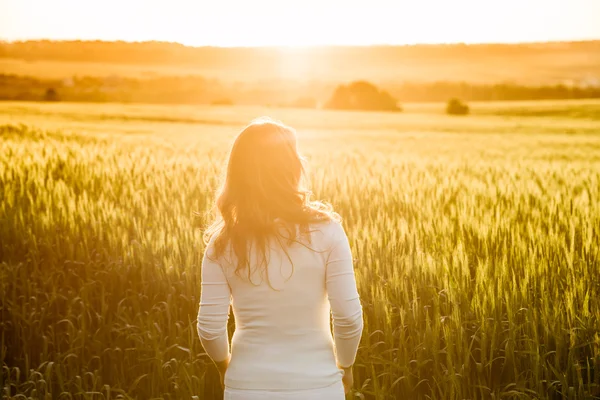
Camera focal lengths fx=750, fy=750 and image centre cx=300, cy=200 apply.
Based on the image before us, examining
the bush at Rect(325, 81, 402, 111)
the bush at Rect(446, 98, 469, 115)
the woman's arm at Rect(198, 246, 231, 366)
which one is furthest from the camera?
the bush at Rect(325, 81, 402, 111)

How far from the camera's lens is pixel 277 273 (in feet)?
8.01

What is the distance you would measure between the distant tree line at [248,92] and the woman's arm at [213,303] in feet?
121

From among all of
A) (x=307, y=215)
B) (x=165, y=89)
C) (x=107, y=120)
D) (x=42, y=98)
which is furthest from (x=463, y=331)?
(x=165, y=89)

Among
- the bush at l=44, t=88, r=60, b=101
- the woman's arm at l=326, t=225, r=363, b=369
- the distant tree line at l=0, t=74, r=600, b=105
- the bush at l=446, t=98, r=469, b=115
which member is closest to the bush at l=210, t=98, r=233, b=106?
the distant tree line at l=0, t=74, r=600, b=105

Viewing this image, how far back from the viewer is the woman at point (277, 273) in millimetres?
2418

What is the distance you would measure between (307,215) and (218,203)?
1.08ft

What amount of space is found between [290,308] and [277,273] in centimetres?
13

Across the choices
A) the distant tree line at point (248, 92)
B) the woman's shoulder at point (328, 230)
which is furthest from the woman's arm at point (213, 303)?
the distant tree line at point (248, 92)

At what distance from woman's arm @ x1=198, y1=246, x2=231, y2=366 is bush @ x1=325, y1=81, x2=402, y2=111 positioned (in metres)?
47.0

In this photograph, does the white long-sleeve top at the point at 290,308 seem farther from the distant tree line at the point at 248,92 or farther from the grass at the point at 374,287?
the distant tree line at the point at 248,92

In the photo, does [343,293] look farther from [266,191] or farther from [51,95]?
[51,95]

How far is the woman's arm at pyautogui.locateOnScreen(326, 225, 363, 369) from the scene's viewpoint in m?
2.42

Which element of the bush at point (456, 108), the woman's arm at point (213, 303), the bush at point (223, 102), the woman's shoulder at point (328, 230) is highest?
the woman's shoulder at point (328, 230)

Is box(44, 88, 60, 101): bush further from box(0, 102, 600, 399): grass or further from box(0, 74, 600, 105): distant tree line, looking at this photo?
box(0, 102, 600, 399): grass
